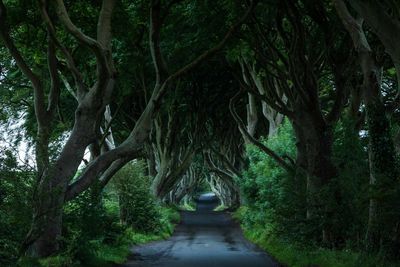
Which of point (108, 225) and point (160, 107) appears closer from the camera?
point (160, 107)

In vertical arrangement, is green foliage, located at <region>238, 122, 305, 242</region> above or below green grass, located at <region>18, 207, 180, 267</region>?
above

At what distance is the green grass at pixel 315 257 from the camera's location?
11.1 metres

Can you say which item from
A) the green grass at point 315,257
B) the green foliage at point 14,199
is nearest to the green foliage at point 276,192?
the green grass at point 315,257

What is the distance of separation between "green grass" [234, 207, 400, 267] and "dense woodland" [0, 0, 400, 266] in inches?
2.3

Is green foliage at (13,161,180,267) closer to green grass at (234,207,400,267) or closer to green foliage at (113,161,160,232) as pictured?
green foliage at (113,161,160,232)

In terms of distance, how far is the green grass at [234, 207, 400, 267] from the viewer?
11.1 m

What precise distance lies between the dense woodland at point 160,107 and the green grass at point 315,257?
58 mm

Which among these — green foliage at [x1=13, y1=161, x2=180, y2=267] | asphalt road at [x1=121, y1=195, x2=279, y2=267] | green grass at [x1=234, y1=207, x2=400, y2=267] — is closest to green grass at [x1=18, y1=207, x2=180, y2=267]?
green foliage at [x1=13, y1=161, x2=180, y2=267]

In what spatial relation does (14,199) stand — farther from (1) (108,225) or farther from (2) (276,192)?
(2) (276,192)

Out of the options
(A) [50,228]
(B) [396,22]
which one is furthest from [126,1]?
(B) [396,22]

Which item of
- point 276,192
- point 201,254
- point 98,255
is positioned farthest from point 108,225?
point 276,192

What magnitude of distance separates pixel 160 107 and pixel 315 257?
676 cm

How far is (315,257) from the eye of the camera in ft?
46.6

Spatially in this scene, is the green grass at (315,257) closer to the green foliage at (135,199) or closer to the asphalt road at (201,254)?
the asphalt road at (201,254)
